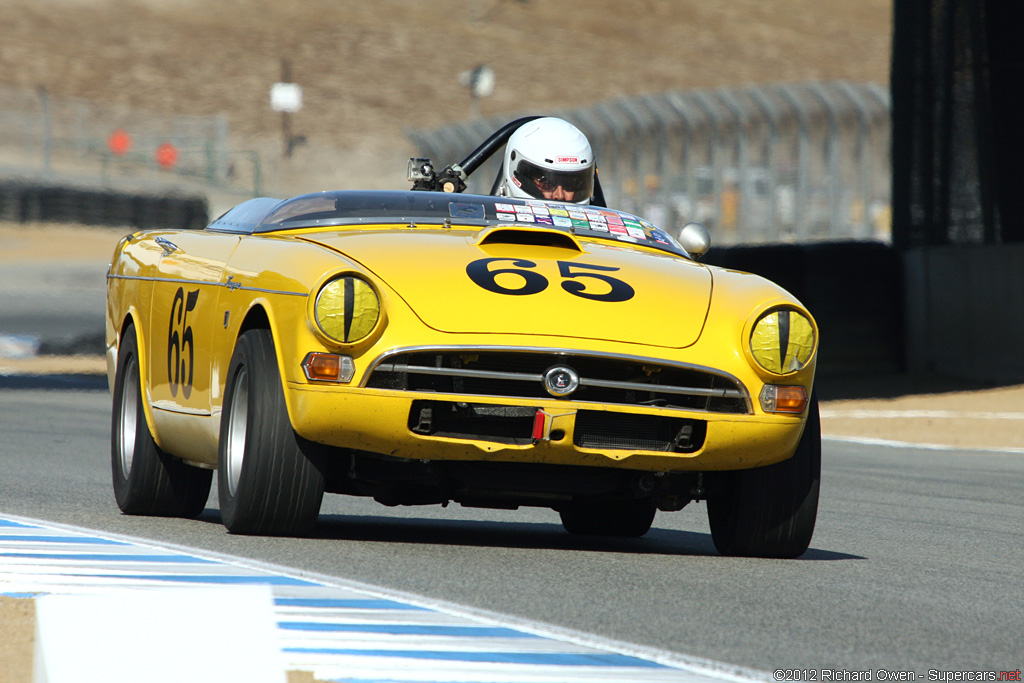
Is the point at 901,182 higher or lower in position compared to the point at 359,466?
higher

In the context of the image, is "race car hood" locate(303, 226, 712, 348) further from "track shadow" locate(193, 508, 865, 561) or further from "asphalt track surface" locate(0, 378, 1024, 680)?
"track shadow" locate(193, 508, 865, 561)

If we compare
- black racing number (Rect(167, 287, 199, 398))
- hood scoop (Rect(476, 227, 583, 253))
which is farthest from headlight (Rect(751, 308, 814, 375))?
black racing number (Rect(167, 287, 199, 398))

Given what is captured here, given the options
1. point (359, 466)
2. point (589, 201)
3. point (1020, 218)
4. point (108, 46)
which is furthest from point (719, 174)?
point (108, 46)

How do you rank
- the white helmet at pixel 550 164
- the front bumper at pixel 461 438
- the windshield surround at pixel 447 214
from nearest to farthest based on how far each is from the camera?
the front bumper at pixel 461 438, the windshield surround at pixel 447 214, the white helmet at pixel 550 164

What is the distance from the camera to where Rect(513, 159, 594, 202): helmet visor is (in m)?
7.64

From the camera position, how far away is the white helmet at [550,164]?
7629mm

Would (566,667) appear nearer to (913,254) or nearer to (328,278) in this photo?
(328,278)

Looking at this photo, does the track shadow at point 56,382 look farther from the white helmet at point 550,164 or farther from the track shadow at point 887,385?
the white helmet at point 550,164

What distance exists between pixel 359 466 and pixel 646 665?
1.99 metres

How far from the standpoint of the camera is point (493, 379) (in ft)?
17.4

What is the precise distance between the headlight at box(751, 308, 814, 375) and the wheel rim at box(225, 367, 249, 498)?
1693mm

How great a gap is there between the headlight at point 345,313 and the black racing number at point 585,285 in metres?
0.66

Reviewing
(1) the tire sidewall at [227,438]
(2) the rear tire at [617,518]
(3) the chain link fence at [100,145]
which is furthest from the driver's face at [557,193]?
(3) the chain link fence at [100,145]

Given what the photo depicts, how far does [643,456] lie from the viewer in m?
5.44
